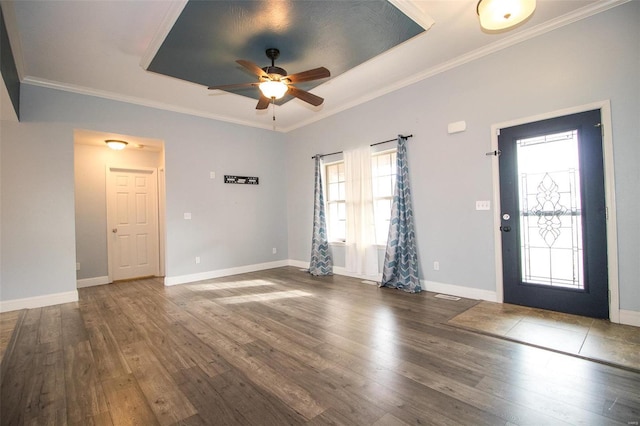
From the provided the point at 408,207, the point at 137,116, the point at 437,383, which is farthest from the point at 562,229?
the point at 137,116

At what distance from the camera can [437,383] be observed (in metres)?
1.94

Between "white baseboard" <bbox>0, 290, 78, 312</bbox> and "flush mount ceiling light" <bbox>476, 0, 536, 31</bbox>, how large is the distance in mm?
6067

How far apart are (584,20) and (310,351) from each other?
428cm

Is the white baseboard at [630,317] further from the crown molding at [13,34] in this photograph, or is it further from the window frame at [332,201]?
the crown molding at [13,34]

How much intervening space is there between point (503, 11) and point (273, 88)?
224 centimetres

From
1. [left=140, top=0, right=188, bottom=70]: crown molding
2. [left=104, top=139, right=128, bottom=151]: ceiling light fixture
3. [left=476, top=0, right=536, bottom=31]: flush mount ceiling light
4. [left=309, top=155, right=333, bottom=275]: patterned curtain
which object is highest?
[left=140, top=0, right=188, bottom=70]: crown molding

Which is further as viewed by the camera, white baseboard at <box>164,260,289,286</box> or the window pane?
the window pane

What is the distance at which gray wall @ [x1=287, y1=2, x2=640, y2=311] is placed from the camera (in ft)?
9.00

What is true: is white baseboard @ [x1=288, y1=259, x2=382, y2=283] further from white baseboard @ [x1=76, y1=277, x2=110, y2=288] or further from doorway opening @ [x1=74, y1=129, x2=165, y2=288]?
white baseboard @ [x1=76, y1=277, x2=110, y2=288]

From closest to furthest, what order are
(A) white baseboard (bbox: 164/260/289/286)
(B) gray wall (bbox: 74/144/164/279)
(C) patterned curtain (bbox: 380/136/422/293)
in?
(C) patterned curtain (bbox: 380/136/422/293)
(A) white baseboard (bbox: 164/260/289/286)
(B) gray wall (bbox: 74/144/164/279)

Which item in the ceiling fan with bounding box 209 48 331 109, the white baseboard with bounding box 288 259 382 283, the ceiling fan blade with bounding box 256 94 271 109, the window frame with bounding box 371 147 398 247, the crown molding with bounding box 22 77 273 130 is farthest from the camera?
the white baseboard with bounding box 288 259 382 283

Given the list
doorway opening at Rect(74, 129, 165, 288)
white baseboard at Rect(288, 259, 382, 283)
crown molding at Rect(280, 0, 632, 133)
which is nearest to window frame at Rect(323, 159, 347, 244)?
white baseboard at Rect(288, 259, 382, 283)

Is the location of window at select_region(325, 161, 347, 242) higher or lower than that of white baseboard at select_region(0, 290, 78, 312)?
higher

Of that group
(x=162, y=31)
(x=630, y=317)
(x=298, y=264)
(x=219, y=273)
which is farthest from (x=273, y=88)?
(x=630, y=317)
